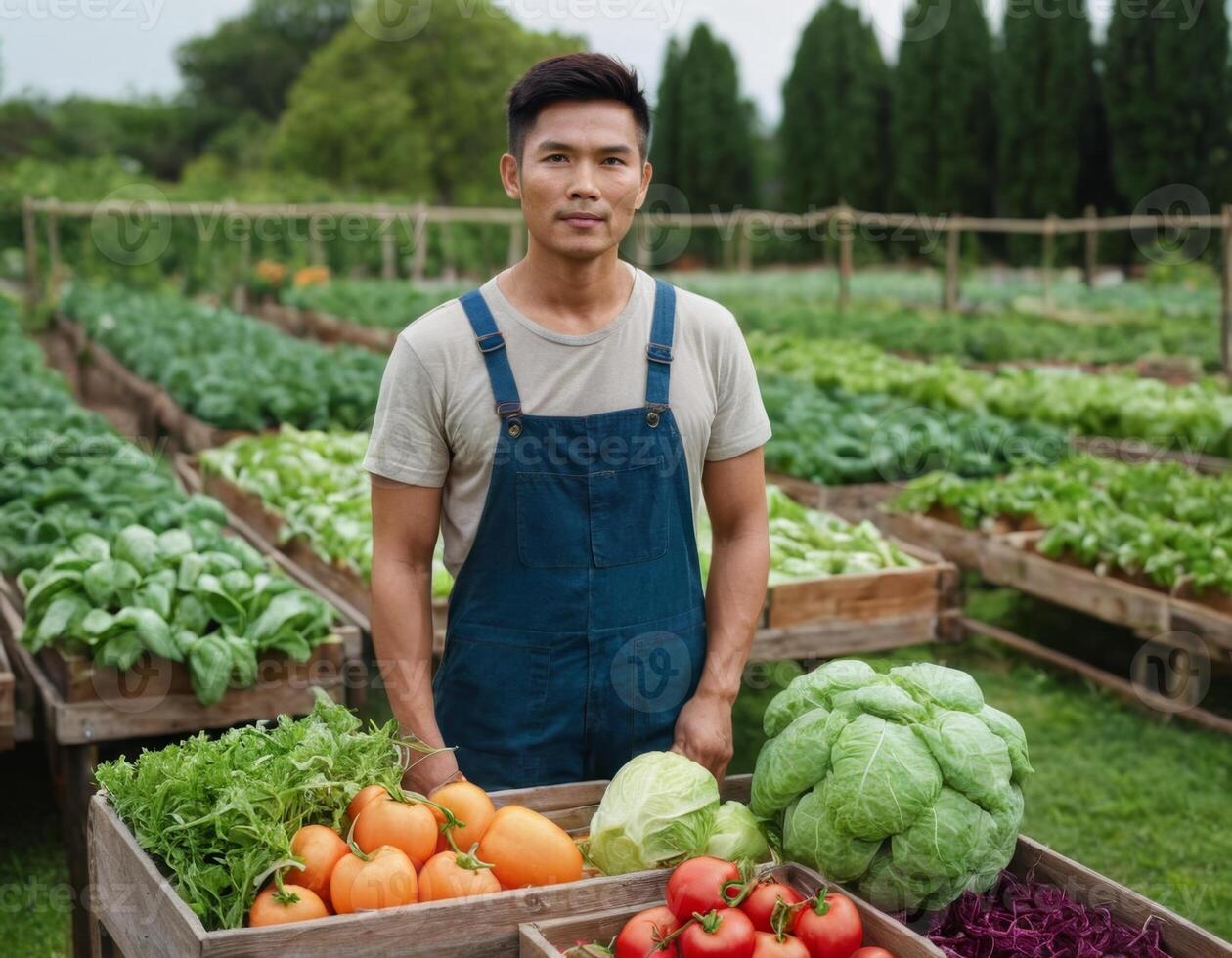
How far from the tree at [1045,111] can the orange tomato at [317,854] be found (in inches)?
1073

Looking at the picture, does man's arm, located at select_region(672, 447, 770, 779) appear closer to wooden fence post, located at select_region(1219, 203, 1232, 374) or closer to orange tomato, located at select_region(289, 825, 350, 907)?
orange tomato, located at select_region(289, 825, 350, 907)

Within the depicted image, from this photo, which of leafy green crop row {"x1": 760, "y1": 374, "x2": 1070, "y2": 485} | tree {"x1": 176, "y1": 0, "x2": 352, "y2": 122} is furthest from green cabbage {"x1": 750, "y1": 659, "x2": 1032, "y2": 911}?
tree {"x1": 176, "y1": 0, "x2": 352, "y2": 122}

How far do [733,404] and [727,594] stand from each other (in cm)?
42

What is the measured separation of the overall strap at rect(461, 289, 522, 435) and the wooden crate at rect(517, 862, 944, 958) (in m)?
0.94

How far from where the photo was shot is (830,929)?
1978 millimetres

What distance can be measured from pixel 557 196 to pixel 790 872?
126cm

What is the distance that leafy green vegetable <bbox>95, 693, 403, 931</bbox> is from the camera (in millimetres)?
2041

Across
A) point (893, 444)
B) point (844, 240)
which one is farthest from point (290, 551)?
point (844, 240)

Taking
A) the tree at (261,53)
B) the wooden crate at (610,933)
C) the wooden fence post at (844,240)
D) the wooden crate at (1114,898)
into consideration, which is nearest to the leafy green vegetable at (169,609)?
the wooden crate at (610,933)

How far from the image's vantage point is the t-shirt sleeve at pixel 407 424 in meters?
2.54

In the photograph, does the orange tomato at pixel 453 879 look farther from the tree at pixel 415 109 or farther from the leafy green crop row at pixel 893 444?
the tree at pixel 415 109

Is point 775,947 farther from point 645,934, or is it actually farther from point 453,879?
point 453,879

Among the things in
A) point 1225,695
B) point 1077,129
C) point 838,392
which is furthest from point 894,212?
point 1225,695

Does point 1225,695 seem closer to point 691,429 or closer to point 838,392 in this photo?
point 838,392
